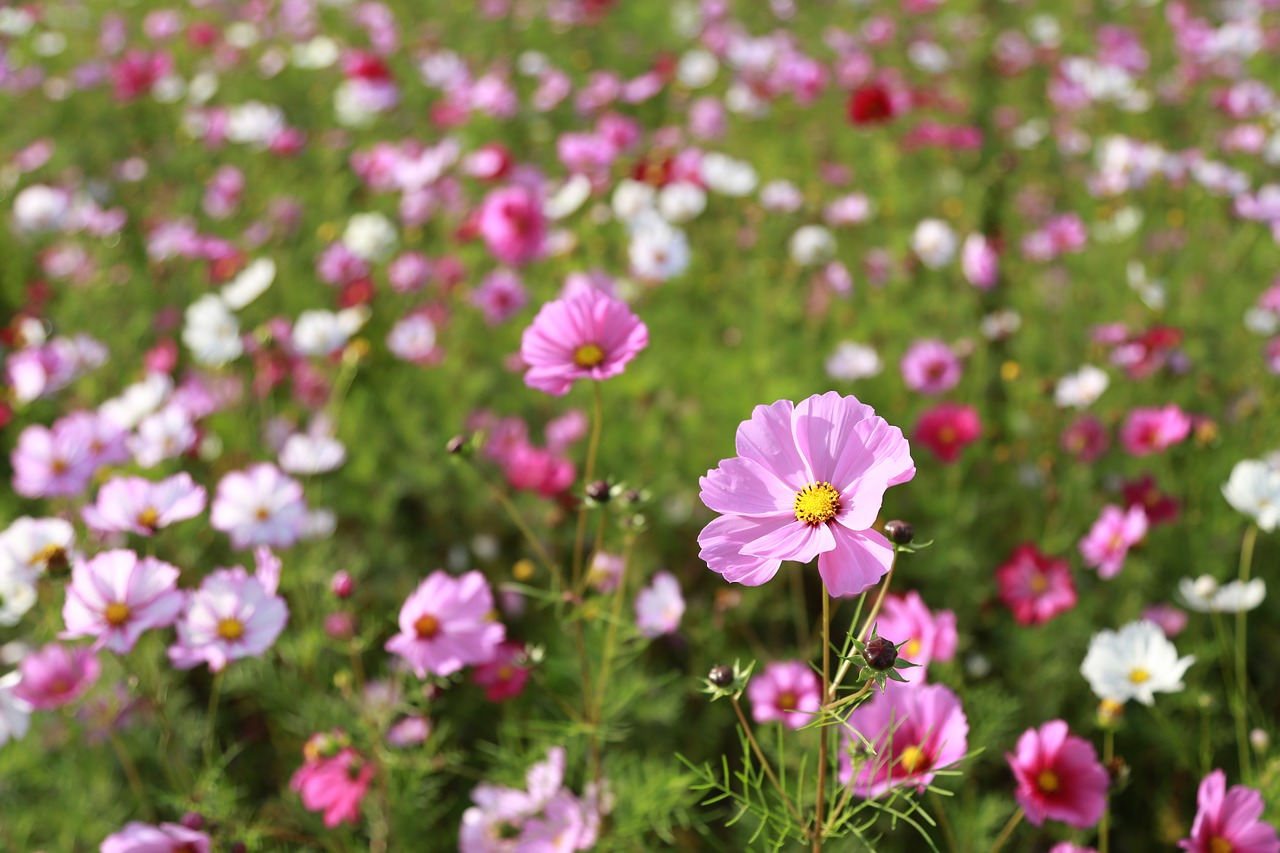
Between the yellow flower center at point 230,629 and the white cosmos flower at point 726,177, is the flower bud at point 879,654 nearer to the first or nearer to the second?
the yellow flower center at point 230,629

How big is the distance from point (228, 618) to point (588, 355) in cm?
53

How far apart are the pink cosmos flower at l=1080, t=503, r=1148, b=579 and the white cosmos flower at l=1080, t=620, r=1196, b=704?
27 cm

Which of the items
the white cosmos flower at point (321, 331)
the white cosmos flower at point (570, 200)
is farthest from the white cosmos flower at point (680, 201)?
the white cosmos flower at point (321, 331)

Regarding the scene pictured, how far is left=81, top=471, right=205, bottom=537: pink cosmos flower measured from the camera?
3.40ft

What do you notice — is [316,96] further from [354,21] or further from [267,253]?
[267,253]

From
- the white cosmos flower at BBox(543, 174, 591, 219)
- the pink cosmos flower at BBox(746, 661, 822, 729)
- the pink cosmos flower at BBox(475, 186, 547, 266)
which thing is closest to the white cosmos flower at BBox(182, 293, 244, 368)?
the pink cosmos flower at BBox(475, 186, 547, 266)

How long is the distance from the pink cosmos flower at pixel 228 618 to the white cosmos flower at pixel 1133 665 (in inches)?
35.9

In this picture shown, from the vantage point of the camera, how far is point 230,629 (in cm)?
97

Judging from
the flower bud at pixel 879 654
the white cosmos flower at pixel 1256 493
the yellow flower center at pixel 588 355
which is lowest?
the white cosmos flower at pixel 1256 493

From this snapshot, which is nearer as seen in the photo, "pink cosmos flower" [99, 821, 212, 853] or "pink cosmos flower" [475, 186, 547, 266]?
"pink cosmos flower" [99, 821, 212, 853]

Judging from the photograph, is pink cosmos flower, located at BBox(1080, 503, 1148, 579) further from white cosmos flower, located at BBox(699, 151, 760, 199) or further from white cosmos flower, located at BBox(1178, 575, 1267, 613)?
white cosmos flower, located at BBox(699, 151, 760, 199)

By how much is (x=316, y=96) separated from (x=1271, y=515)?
3535mm

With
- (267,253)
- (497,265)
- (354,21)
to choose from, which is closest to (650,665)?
(497,265)

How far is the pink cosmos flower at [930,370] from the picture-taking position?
1.67 m
